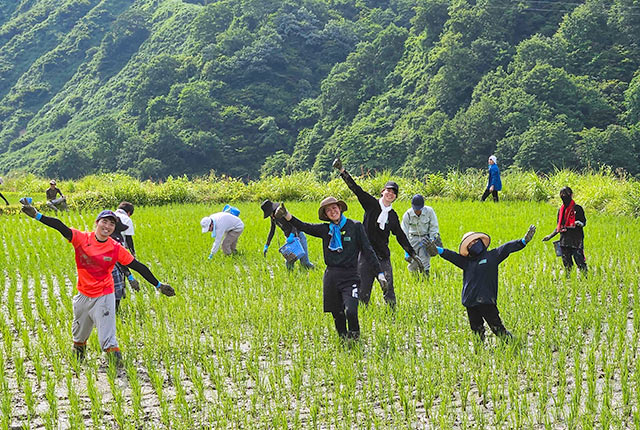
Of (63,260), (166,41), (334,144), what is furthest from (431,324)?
(166,41)

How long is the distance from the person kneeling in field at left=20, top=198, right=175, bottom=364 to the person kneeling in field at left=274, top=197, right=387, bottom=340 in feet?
4.56

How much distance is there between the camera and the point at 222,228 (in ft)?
35.7

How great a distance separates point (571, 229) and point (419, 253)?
1.92 m

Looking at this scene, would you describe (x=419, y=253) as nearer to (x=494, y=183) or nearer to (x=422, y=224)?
(x=422, y=224)

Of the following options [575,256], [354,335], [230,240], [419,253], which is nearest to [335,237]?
[354,335]

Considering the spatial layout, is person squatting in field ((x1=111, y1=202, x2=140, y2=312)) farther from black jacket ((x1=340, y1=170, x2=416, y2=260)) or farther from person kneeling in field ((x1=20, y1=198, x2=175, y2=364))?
black jacket ((x1=340, y1=170, x2=416, y2=260))

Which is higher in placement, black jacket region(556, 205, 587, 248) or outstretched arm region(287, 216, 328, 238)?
outstretched arm region(287, 216, 328, 238)

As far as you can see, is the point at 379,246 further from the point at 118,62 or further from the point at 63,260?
the point at 118,62

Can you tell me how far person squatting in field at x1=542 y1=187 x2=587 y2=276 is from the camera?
842 centimetres

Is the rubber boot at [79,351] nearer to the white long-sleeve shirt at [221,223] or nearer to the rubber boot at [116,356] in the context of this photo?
the rubber boot at [116,356]

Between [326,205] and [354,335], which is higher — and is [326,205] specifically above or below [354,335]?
above

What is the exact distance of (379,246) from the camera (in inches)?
284

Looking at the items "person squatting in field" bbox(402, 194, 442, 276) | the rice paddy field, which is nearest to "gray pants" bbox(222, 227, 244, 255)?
the rice paddy field

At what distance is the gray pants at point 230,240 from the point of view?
11.3m
